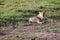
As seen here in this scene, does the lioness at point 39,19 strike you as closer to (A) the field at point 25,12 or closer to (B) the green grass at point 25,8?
(A) the field at point 25,12

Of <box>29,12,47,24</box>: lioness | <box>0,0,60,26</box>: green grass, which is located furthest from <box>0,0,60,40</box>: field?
<box>29,12,47,24</box>: lioness

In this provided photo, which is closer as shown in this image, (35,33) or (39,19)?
(35,33)

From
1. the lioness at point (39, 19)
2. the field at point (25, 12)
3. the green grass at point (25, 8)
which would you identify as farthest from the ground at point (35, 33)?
the green grass at point (25, 8)

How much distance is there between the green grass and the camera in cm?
1056

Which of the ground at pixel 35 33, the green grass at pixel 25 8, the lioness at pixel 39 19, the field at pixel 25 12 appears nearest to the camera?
the ground at pixel 35 33

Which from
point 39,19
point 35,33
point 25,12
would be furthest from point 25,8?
point 35,33

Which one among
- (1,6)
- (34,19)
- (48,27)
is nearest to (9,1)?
(1,6)

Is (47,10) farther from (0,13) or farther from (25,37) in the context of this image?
(25,37)

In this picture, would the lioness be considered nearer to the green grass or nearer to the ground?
the ground

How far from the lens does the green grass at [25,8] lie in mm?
10565

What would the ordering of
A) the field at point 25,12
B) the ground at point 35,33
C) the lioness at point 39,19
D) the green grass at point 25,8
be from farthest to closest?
the green grass at point 25,8, the lioness at point 39,19, the field at point 25,12, the ground at point 35,33

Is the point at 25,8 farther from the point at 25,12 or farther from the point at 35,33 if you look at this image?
the point at 35,33

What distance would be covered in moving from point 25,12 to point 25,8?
57 cm

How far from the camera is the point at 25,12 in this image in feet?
36.7
